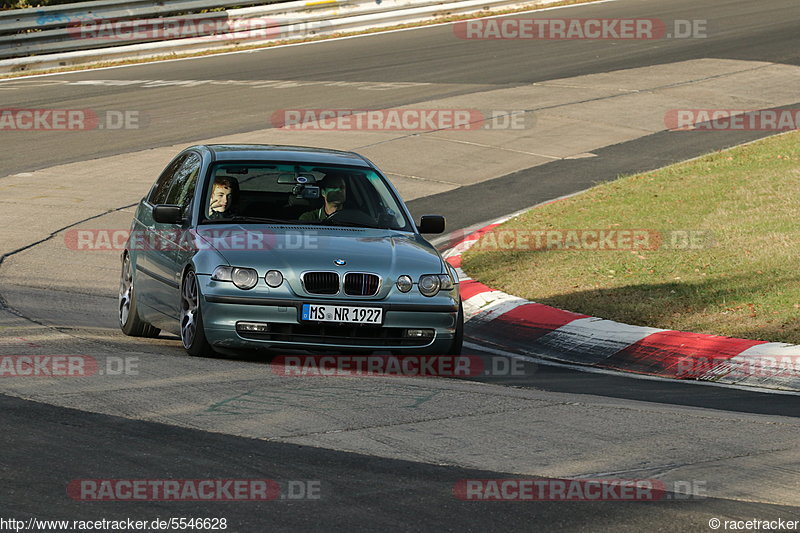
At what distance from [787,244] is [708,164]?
551 cm

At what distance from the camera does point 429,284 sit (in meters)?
8.79

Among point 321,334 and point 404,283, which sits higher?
point 404,283

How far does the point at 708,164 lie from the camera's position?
17.5 metres

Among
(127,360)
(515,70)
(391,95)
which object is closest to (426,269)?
(127,360)

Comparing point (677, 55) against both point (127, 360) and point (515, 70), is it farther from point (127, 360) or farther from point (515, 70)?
point (127, 360)

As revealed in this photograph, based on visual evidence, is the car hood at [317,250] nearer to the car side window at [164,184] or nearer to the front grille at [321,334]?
the front grille at [321,334]

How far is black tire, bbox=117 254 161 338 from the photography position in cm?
1007

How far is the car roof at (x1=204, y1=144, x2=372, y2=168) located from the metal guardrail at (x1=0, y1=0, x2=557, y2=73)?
18923 millimetres

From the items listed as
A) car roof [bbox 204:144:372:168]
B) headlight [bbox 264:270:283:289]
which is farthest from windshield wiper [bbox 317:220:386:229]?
headlight [bbox 264:270:283:289]
